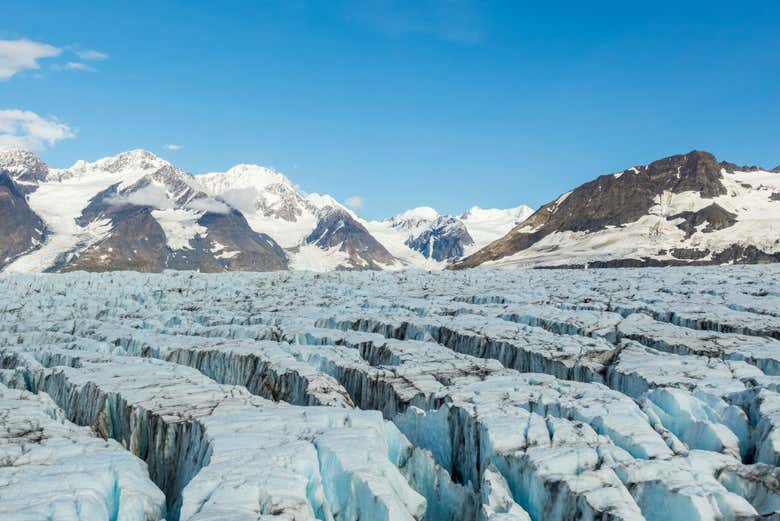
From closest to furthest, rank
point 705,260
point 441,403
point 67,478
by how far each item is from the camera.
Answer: point 67,478 → point 441,403 → point 705,260

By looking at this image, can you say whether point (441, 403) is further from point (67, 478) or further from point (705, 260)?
point (705, 260)

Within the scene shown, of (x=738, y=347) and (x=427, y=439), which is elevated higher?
(x=738, y=347)

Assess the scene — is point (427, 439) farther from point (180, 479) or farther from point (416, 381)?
point (180, 479)

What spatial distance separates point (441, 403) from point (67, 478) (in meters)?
10.1

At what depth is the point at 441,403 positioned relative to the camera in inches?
725

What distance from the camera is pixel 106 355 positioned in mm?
25188

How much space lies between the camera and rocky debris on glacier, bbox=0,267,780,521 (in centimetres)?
1252

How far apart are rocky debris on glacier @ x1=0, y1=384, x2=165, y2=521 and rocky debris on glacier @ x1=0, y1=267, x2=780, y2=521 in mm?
1274

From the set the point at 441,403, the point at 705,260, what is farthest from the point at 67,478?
the point at 705,260

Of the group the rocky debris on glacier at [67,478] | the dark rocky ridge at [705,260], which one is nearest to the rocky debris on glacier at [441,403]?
the rocky debris on glacier at [67,478]

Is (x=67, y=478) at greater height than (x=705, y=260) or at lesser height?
lesser

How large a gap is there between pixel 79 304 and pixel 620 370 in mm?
37358

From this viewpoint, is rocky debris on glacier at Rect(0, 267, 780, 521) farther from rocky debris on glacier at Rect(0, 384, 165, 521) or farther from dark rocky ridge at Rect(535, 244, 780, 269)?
dark rocky ridge at Rect(535, 244, 780, 269)

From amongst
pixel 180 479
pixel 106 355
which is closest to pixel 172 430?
pixel 180 479
